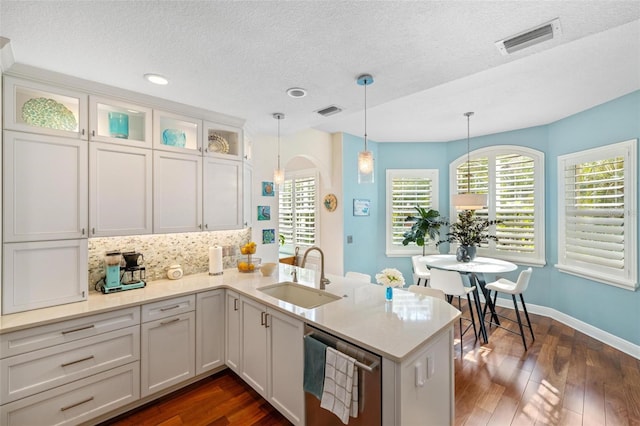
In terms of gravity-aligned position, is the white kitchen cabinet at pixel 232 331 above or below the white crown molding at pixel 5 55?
below

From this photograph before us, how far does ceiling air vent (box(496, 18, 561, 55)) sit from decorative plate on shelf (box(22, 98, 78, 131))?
120 inches


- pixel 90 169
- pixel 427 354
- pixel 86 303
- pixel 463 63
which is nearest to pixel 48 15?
pixel 90 169

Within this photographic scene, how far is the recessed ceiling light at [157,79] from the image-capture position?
2015 millimetres

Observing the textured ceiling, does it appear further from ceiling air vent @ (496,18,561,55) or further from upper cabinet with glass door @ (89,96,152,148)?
upper cabinet with glass door @ (89,96,152,148)

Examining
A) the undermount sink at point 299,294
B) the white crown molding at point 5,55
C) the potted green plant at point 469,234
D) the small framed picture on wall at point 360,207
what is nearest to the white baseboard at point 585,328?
the potted green plant at point 469,234

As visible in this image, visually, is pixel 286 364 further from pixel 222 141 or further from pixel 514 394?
pixel 222 141

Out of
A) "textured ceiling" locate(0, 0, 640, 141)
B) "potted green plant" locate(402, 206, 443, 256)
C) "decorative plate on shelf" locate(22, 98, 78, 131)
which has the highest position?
"textured ceiling" locate(0, 0, 640, 141)

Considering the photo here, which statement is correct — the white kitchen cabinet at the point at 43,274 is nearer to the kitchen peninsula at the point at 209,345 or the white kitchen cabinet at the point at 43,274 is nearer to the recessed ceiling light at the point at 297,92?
the kitchen peninsula at the point at 209,345

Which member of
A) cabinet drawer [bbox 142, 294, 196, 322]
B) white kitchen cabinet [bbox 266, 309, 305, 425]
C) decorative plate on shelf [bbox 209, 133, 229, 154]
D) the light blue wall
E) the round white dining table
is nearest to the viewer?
white kitchen cabinet [bbox 266, 309, 305, 425]

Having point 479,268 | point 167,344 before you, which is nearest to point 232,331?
point 167,344

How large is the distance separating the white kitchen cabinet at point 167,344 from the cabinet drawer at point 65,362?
93 millimetres

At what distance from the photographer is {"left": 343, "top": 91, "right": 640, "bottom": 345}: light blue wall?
10.2ft

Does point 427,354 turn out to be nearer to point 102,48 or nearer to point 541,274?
point 102,48

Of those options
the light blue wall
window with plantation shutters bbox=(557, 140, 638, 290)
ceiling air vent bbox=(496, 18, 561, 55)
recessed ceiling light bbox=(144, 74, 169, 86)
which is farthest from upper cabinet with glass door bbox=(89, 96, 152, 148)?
window with plantation shutters bbox=(557, 140, 638, 290)
